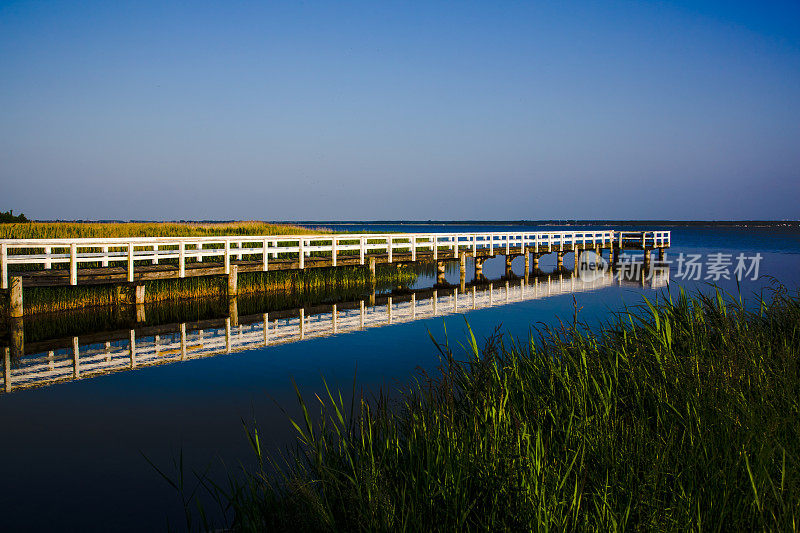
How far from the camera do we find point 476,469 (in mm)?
3730

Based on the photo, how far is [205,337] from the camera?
14.0 m

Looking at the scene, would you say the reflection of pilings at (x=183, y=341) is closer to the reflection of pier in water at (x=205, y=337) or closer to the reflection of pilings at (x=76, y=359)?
the reflection of pier in water at (x=205, y=337)

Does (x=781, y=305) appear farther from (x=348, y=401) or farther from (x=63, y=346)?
(x=63, y=346)

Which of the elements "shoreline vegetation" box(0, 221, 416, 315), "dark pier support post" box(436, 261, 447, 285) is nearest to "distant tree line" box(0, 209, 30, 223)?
"shoreline vegetation" box(0, 221, 416, 315)

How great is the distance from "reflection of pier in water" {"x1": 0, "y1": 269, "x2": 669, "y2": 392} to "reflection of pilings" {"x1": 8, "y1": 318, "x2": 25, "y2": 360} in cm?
11

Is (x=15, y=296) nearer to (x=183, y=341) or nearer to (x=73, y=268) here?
(x=73, y=268)

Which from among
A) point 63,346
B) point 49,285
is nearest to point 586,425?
point 63,346

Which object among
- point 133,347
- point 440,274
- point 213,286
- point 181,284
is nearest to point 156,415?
point 133,347

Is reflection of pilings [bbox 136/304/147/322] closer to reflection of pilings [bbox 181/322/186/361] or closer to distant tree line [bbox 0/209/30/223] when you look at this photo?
reflection of pilings [bbox 181/322/186/361]

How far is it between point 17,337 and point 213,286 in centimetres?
774

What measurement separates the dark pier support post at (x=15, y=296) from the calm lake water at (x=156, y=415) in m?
1.48

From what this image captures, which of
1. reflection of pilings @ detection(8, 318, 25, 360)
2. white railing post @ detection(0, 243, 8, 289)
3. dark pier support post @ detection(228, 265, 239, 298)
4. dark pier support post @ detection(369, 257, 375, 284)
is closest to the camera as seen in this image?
reflection of pilings @ detection(8, 318, 25, 360)

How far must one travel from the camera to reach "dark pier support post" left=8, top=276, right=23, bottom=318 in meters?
14.9

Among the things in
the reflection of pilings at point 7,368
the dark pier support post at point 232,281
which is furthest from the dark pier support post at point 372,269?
the reflection of pilings at point 7,368
